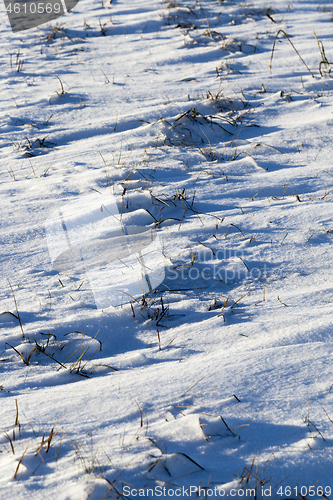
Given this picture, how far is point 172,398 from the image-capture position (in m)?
1.29

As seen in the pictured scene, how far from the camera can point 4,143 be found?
10.2ft

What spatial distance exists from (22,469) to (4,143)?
8.71 ft

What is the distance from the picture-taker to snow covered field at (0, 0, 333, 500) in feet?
3.62

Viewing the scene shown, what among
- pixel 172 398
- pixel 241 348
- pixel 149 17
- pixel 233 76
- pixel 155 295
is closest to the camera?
pixel 172 398

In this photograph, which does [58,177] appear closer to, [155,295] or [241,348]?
[155,295]

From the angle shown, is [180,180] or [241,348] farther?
[180,180]

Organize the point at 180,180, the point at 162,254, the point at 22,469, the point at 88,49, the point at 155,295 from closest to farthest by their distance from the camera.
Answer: the point at 22,469, the point at 155,295, the point at 162,254, the point at 180,180, the point at 88,49

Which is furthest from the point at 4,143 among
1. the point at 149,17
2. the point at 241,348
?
the point at 149,17

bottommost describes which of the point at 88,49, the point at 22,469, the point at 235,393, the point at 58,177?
the point at 235,393

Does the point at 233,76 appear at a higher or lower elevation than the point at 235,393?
higher

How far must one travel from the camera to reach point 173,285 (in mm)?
1872

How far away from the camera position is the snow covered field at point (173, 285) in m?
1.10

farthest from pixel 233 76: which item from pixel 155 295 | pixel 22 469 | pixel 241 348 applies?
pixel 22 469

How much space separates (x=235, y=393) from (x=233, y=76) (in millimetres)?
3444
